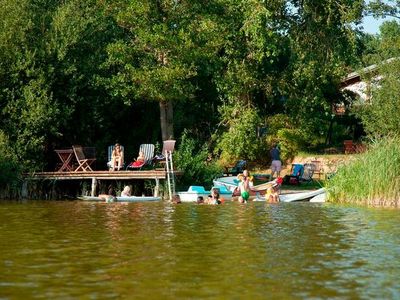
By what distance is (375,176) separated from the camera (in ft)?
77.3

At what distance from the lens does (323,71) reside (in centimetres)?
3594

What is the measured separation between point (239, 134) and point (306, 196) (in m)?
8.46

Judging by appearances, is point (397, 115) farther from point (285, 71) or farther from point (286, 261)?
point (286, 261)

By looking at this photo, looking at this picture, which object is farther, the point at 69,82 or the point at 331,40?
the point at 331,40

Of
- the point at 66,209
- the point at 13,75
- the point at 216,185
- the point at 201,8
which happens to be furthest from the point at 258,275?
the point at 201,8

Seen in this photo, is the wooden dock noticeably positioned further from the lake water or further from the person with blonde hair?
the lake water

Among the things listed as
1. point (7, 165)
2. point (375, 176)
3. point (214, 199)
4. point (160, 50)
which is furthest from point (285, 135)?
point (375, 176)

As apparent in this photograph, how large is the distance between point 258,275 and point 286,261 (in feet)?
4.79

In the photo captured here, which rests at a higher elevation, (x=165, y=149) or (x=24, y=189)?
(x=165, y=149)

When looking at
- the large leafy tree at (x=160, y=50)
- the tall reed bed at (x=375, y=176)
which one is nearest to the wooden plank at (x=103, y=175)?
the large leafy tree at (x=160, y=50)

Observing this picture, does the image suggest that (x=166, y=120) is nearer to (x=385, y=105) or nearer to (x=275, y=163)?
(x=275, y=163)

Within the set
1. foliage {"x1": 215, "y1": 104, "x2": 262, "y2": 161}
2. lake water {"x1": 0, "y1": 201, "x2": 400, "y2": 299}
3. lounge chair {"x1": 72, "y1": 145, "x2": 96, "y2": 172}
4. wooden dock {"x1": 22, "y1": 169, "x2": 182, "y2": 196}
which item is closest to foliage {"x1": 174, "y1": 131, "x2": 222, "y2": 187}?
wooden dock {"x1": 22, "y1": 169, "x2": 182, "y2": 196}

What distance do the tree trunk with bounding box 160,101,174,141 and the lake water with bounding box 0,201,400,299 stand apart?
11678mm

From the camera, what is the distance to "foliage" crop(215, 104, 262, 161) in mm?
35594
